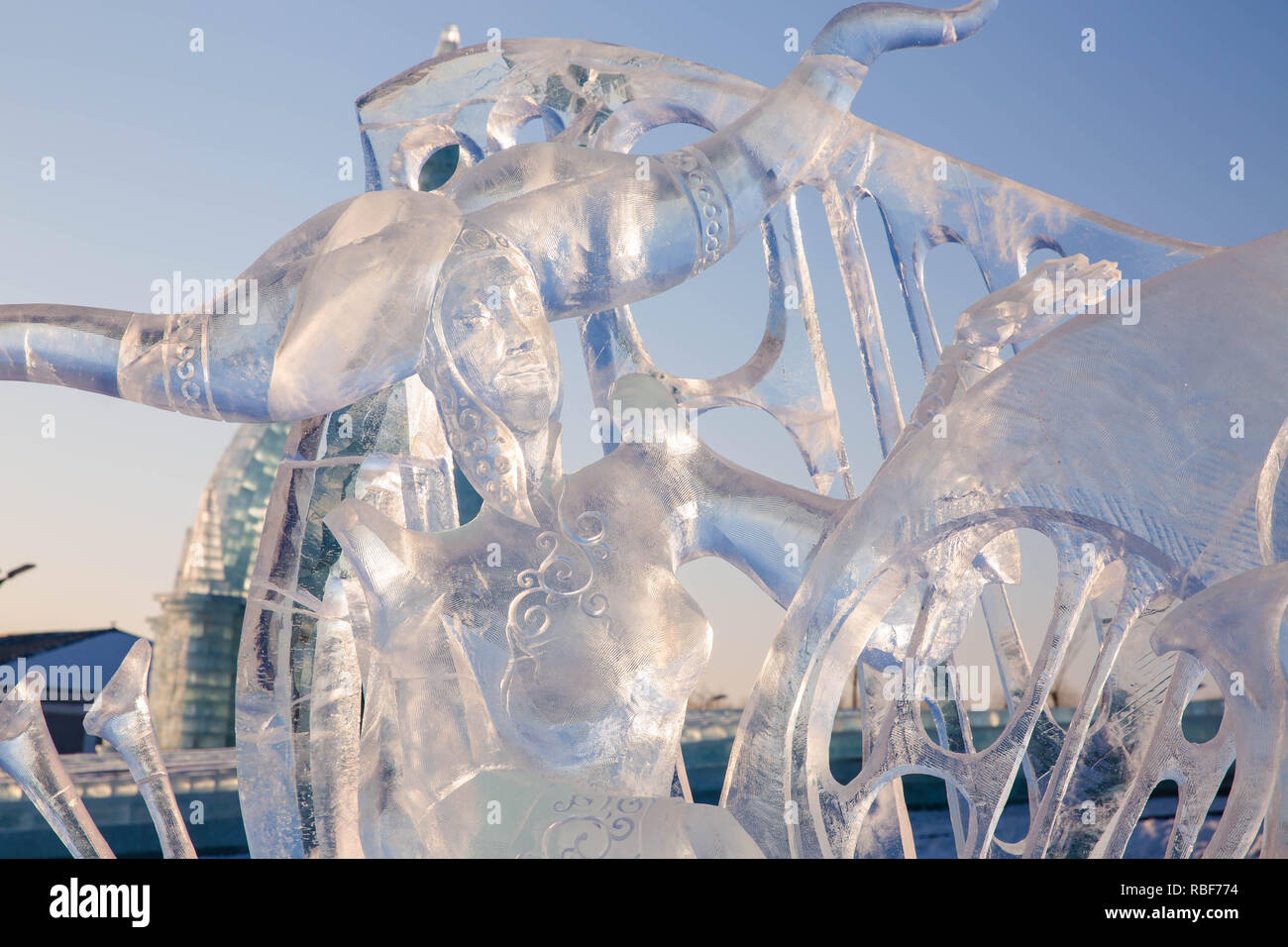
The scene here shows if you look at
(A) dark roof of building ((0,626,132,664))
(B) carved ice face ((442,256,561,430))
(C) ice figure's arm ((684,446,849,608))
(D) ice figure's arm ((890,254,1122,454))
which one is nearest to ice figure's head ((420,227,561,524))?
(B) carved ice face ((442,256,561,430))

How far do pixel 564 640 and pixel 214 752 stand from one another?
3185 mm

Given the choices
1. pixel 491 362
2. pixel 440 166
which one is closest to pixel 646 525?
pixel 491 362

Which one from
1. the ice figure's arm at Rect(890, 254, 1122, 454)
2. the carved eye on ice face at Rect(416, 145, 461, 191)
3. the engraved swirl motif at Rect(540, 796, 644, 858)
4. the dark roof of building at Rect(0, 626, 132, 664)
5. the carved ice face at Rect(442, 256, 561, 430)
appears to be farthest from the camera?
the dark roof of building at Rect(0, 626, 132, 664)

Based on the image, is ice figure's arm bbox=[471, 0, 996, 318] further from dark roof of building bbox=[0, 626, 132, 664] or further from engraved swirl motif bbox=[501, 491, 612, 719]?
dark roof of building bbox=[0, 626, 132, 664]

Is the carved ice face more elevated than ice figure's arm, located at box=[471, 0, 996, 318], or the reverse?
ice figure's arm, located at box=[471, 0, 996, 318]

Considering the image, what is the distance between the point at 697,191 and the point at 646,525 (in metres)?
0.60

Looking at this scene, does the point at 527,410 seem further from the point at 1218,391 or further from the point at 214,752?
the point at 214,752

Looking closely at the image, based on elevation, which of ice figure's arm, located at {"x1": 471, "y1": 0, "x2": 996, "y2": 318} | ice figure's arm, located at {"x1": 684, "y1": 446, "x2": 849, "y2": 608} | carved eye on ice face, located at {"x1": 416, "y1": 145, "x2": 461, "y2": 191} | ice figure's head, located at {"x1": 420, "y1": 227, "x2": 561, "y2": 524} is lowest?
ice figure's arm, located at {"x1": 684, "y1": 446, "x2": 849, "y2": 608}

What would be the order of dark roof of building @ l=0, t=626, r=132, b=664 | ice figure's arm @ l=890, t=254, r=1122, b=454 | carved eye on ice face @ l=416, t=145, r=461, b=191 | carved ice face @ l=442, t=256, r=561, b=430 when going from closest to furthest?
carved ice face @ l=442, t=256, r=561, b=430 < ice figure's arm @ l=890, t=254, r=1122, b=454 < carved eye on ice face @ l=416, t=145, r=461, b=191 < dark roof of building @ l=0, t=626, r=132, b=664

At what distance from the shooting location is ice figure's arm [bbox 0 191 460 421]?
6.31ft

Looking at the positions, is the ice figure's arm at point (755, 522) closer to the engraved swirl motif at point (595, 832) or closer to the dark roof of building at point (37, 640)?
the engraved swirl motif at point (595, 832)

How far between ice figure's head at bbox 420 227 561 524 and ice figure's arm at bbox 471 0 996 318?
8 centimetres

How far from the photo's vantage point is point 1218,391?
190 centimetres
